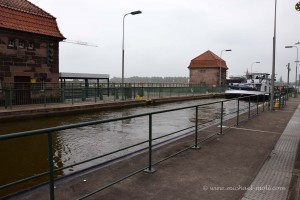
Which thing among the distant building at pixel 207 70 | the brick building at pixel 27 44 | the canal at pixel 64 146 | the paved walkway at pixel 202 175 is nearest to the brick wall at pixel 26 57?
the brick building at pixel 27 44

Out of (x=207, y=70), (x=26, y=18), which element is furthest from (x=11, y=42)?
(x=207, y=70)

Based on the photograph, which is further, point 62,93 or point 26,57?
point 26,57

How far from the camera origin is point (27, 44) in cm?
2142

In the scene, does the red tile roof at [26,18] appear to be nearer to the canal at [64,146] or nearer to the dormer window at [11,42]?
the dormer window at [11,42]

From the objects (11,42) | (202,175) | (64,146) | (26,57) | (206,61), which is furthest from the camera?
(206,61)

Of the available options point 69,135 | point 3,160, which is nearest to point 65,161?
point 3,160

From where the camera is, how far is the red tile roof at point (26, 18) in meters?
20.1

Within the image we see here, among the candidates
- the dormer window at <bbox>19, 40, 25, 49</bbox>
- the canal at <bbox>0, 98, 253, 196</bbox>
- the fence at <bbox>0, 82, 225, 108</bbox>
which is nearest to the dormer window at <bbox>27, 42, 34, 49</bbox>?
the dormer window at <bbox>19, 40, 25, 49</bbox>

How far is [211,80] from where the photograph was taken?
69.0m

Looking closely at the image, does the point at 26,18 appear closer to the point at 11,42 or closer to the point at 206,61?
the point at 11,42

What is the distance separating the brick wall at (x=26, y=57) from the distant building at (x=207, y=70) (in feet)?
162

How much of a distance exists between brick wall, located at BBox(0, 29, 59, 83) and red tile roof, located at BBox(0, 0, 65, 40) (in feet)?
1.39

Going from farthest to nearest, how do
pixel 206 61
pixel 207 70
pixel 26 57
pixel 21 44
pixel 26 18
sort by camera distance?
pixel 206 61 < pixel 207 70 < pixel 26 18 < pixel 26 57 < pixel 21 44

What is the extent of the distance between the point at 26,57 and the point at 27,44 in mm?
1009
